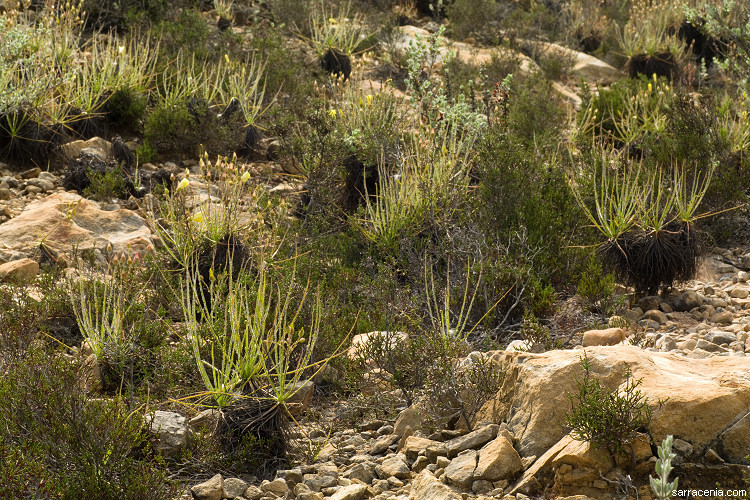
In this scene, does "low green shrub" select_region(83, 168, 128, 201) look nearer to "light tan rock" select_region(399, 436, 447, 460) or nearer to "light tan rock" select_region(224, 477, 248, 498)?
"light tan rock" select_region(224, 477, 248, 498)

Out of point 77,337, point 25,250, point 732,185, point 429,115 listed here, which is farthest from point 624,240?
point 25,250

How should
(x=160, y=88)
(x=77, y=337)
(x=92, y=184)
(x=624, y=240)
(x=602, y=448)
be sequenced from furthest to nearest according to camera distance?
1. (x=160, y=88)
2. (x=92, y=184)
3. (x=624, y=240)
4. (x=77, y=337)
5. (x=602, y=448)

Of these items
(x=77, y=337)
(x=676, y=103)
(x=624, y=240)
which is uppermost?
(x=676, y=103)

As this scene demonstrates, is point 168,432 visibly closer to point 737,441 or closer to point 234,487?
point 234,487

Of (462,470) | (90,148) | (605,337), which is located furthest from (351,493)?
(90,148)

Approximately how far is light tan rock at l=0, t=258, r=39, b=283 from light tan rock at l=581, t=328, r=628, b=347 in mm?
3522

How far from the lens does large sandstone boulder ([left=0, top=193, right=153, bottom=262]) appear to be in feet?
17.5

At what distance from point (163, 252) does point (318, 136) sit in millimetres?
1962

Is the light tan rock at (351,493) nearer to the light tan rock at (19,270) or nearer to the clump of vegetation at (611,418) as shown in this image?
the clump of vegetation at (611,418)

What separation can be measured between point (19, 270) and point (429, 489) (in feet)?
11.3

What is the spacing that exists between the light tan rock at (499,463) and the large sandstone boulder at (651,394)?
0.29ft

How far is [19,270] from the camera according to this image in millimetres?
4883

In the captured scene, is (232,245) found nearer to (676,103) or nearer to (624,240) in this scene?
(624,240)

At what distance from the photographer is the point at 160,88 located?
836 centimetres
